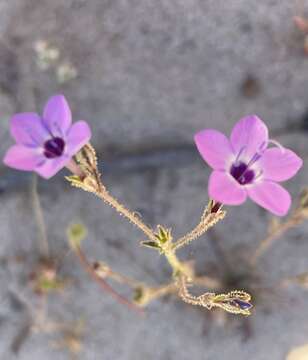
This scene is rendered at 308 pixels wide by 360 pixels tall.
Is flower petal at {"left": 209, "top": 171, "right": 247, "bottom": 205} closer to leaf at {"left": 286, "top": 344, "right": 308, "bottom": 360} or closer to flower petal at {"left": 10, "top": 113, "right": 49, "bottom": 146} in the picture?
flower petal at {"left": 10, "top": 113, "right": 49, "bottom": 146}

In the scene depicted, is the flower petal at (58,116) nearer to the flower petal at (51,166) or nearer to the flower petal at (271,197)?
the flower petal at (51,166)

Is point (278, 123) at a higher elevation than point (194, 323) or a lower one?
higher

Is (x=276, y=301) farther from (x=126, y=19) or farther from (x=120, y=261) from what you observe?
(x=126, y=19)

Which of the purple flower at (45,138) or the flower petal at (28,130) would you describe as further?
the flower petal at (28,130)

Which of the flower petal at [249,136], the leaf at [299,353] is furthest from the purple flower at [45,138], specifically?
the leaf at [299,353]

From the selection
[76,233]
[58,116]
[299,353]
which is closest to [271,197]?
[58,116]

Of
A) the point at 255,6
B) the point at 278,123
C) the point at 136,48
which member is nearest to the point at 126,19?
the point at 136,48

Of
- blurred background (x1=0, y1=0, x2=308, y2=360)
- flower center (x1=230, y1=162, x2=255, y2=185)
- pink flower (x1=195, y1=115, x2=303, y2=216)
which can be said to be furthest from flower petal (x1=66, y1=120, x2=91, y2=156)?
blurred background (x1=0, y1=0, x2=308, y2=360)
